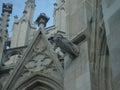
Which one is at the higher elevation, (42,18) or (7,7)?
(7,7)

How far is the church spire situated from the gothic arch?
25.8 feet

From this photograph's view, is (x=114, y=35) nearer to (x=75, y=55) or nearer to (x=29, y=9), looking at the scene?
(x=75, y=55)

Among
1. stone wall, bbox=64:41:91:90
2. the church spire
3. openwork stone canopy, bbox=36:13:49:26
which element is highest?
the church spire

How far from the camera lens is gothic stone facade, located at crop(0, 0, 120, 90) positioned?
4258mm

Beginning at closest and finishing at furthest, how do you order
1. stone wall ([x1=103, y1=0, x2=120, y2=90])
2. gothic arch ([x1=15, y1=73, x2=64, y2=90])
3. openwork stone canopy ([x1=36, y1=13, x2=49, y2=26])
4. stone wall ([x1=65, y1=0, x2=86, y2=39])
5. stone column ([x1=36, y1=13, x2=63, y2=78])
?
stone wall ([x1=103, y1=0, x2=120, y2=90])
stone wall ([x1=65, y1=0, x2=86, y2=39])
gothic arch ([x1=15, y1=73, x2=64, y2=90])
stone column ([x1=36, y1=13, x2=63, y2=78])
openwork stone canopy ([x1=36, y1=13, x2=49, y2=26])

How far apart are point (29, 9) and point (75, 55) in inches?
389

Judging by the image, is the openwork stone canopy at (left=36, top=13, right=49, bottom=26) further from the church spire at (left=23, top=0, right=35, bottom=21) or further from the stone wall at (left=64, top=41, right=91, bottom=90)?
the church spire at (left=23, top=0, right=35, bottom=21)

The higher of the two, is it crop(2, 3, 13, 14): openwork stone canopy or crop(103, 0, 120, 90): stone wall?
crop(2, 3, 13, 14): openwork stone canopy

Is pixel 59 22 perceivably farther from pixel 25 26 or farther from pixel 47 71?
pixel 47 71

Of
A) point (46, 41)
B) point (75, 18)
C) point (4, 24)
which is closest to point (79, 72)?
point (75, 18)

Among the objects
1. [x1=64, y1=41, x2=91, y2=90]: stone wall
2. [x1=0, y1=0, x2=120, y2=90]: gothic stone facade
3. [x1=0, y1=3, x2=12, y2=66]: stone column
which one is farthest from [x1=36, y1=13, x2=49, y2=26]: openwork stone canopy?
[x1=64, y1=41, x2=91, y2=90]: stone wall

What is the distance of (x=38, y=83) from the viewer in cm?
816

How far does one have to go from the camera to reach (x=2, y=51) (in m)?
9.52

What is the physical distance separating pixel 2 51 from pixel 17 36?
204 inches
